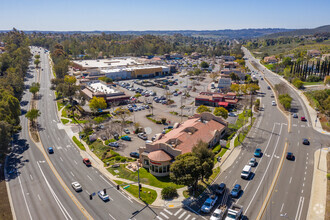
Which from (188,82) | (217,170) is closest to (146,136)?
(217,170)

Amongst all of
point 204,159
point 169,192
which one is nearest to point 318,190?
point 204,159

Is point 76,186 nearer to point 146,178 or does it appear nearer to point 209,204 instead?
point 146,178

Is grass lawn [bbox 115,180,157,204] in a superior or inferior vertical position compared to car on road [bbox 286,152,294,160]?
inferior

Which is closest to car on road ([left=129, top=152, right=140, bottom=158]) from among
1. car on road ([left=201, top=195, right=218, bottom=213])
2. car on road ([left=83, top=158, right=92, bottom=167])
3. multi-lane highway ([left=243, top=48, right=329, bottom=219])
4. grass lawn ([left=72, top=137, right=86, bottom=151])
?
car on road ([left=83, top=158, right=92, bottom=167])

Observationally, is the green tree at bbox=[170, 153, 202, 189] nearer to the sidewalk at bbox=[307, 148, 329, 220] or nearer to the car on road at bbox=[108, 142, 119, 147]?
the sidewalk at bbox=[307, 148, 329, 220]

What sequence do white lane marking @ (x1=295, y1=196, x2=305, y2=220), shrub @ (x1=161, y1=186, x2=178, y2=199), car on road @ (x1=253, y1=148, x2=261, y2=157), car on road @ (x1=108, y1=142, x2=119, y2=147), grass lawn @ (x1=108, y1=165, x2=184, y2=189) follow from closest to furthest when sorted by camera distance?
white lane marking @ (x1=295, y1=196, x2=305, y2=220), shrub @ (x1=161, y1=186, x2=178, y2=199), grass lawn @ (x1=108, y1=165, x2=184, y2=189), car on road @ (x1=253, y1=148, x2=261, y2=157), car on road @ (x1=108, y1=142, x2=119, y2=147)
